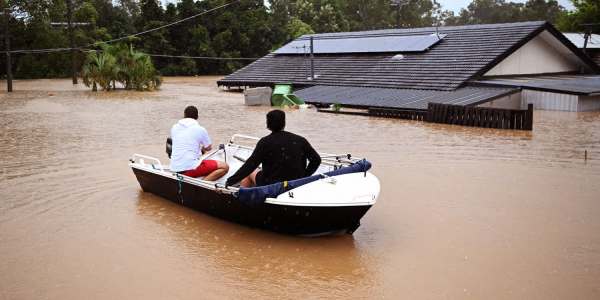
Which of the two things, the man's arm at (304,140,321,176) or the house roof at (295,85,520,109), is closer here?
the man's arm at (304,140,321,176)

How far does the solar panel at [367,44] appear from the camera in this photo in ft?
86.1

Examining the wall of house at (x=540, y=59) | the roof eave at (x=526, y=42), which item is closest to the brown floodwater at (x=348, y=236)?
the roof eave at (x=526, y=42)

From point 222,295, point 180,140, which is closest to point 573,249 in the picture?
point 222,295

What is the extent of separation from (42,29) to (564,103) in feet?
117

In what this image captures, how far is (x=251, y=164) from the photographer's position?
290 inches

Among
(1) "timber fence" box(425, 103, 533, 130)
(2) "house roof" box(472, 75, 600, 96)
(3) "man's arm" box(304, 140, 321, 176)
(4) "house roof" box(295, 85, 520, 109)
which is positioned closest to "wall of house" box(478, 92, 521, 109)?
(4) "house roof" box(295, 85, 520, 109)

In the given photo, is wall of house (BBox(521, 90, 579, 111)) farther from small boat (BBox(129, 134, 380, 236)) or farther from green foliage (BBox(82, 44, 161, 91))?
green foliage (BBox(82, 44, 161, 91))

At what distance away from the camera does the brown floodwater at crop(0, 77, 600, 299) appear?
20.5ft

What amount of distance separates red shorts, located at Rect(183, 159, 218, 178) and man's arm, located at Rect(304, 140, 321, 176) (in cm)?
164

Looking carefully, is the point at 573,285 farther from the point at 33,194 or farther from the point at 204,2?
the point at 204,2

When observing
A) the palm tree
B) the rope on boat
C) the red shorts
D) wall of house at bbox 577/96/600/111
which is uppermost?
the palm tree

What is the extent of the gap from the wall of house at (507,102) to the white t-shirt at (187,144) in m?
13.2

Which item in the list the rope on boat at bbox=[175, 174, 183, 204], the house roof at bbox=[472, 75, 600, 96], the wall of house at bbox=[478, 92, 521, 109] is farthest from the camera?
the house roof at bbox=[472, 75, 600, 96]

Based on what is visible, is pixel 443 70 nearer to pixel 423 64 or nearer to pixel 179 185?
pixel 423 64
